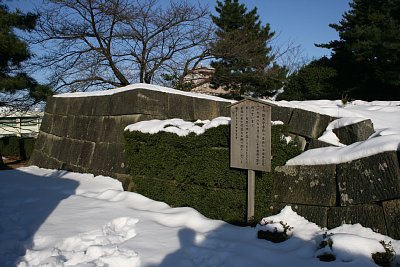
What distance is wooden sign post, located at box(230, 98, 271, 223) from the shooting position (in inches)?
154

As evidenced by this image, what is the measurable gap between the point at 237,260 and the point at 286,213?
3.21 feet

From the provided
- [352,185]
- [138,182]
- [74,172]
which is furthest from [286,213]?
[74,172]

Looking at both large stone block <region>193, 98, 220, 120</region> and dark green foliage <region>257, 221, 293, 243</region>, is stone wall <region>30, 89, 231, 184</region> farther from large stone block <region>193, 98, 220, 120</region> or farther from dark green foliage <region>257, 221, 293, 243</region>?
dark green foliage <region>257, 221, 293, 243</region>

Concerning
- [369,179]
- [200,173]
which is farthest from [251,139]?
[369,179]

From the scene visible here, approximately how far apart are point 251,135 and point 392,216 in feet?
5.19

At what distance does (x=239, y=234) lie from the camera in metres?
3.80

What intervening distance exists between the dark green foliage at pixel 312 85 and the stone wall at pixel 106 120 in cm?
1031

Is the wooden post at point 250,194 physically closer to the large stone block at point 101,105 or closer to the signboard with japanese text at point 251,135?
the signboard with japanese text at point 251,135

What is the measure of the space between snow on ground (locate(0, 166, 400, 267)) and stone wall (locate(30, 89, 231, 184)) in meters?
1.38

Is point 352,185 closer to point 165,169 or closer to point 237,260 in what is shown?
point 237,260

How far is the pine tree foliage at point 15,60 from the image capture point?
10.7 m

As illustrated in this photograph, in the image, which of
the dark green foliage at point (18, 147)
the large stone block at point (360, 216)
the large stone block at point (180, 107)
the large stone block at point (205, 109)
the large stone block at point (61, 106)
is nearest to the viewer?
the large stone block at point (360, 216)

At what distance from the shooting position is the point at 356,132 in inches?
171

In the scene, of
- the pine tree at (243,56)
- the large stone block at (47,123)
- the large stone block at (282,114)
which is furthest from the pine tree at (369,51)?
the large stone block at (47,123)
